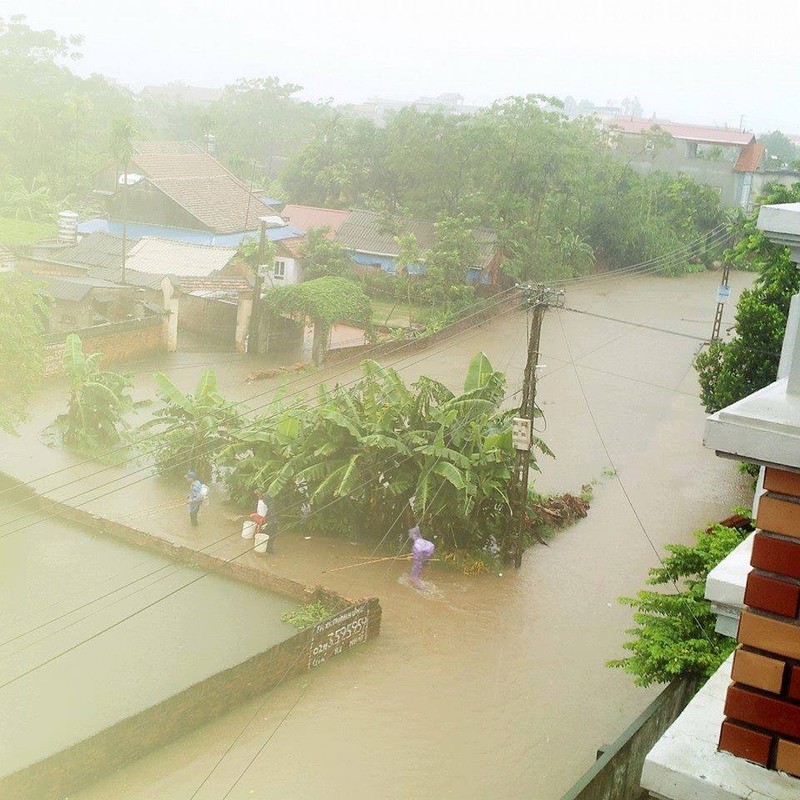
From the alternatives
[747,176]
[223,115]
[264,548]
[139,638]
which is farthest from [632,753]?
[223,115]

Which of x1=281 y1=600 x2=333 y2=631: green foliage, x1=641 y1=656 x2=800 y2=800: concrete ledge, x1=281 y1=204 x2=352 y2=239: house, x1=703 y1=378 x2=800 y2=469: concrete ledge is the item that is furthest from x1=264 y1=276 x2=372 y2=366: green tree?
x1=703 y1=378 x2=800 y2=469: concrete ledge

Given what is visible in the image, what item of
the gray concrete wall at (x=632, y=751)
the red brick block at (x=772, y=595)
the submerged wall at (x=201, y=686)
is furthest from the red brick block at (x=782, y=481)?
the submerged wall at (x=201, y=686)

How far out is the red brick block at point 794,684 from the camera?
260 cm

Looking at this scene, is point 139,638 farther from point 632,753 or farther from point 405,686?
point 632,753

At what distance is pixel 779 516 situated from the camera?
8.49 feet

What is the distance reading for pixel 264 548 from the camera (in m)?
15.1

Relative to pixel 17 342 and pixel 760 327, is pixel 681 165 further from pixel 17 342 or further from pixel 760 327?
pixel 17 342

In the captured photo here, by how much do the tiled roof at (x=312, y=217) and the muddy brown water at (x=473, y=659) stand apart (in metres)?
15.7

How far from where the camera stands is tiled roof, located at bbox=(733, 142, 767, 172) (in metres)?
52.4

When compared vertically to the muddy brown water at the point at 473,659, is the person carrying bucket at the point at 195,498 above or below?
above

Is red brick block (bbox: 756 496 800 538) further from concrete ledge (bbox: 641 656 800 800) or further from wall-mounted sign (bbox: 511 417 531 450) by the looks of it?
wall-mounted sign (bbox: 511 417 531 450)

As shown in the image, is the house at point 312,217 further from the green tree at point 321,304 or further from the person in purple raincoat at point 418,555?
the person in purple raincoat at point 418,555

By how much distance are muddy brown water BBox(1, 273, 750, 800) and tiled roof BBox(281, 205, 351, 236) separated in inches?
619

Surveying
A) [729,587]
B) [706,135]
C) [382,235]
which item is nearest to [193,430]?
[729,587]
